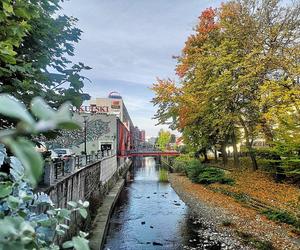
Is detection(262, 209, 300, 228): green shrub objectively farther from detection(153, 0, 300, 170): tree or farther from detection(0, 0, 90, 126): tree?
detection(0, 0, 90, 126): tree

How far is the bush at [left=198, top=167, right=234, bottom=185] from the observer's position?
25.3 m

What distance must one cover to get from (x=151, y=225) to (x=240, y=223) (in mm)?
4556

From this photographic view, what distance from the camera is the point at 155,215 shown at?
18969 millimetres

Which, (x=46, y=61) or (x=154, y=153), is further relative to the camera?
(x=154, y=153)

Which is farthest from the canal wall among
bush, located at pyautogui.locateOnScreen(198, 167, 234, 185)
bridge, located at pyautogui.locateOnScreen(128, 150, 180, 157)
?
bridge, located at pyautogui.locateOnScreen(128, 150, 180, 157)

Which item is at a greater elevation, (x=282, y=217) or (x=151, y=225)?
(x=282, y=217)

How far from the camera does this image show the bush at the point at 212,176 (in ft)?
83.0

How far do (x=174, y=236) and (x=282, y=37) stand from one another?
13081mm

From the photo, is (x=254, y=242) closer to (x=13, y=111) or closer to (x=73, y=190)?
(x=73, y=190)

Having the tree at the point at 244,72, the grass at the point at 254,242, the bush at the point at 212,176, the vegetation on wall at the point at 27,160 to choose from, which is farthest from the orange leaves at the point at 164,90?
the vegetation on wall at the point at 27,160

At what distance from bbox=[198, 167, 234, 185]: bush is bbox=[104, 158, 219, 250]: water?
3543 millimetres

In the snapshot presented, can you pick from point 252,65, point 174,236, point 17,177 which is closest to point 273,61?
point 252,65

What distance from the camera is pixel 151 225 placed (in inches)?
648

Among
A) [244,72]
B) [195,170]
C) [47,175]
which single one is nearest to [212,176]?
[195,170]
